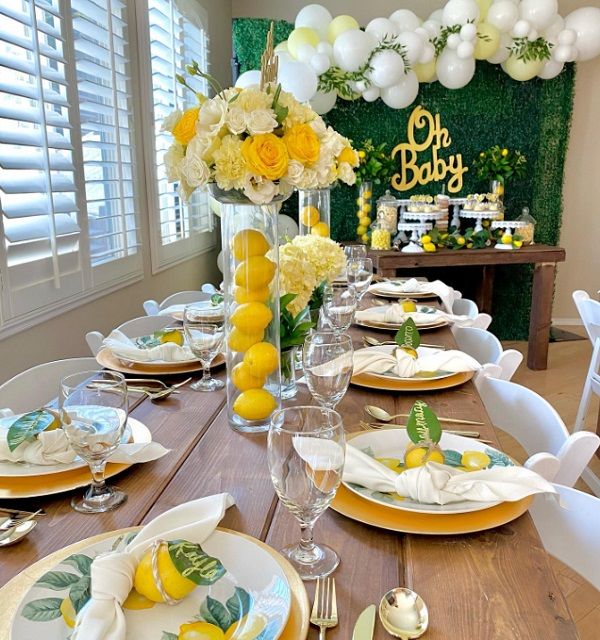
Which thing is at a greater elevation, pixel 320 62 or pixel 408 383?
pixel 320 62

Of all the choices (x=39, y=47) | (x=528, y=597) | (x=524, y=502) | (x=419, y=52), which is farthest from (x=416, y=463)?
(x=419, y=52)

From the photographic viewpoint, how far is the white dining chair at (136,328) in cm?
161

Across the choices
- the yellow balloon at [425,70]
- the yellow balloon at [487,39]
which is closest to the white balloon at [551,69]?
the yellow balloon at [487,39]

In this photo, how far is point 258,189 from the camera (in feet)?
2.88

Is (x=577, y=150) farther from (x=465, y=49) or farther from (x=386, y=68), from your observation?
(x=386, y=68)

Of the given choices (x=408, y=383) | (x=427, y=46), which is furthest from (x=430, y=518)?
(x=427, y=46)

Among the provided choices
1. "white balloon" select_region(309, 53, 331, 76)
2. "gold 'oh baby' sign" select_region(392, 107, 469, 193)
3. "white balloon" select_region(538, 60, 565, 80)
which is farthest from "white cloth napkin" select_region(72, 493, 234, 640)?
"white balloon" select_region(538, 60, 565, 80)

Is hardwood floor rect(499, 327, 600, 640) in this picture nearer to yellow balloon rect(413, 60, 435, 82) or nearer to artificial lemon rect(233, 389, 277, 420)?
artificial lemon rect(233, 389, 277, 420)

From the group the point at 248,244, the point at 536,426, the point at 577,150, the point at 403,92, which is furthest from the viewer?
the point at 577,150

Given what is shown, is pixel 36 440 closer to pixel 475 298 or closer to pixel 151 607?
pixel 151 607

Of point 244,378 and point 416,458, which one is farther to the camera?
point 244,378

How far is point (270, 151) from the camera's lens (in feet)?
2.80

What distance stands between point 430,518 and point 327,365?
0.32 meters

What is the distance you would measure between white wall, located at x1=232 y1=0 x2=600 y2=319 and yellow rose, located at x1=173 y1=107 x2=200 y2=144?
171 inches
